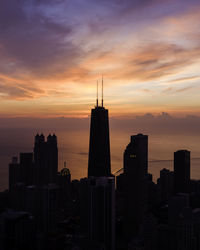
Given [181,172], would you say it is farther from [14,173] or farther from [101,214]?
[14,173]

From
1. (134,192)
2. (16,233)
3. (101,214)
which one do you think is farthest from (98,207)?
(134,192)

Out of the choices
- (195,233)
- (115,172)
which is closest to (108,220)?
(195,233)

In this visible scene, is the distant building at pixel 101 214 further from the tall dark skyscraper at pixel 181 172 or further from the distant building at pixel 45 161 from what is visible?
the tall dark skyscraper at pixel 181 172

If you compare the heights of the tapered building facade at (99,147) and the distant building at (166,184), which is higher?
the tapered building facade at (99,147)

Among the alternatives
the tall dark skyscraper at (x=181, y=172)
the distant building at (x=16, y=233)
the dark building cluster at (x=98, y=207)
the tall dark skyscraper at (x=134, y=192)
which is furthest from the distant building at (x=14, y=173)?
the tall dark skyscraper at (x=181, y=172)

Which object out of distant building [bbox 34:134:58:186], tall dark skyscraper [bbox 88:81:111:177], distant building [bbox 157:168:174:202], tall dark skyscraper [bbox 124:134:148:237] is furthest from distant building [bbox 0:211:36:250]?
tall dark skyscraper [bbox 88:81:111:177]

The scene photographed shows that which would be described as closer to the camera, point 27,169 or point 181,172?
point 181,172

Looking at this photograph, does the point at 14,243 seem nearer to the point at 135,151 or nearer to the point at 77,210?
the point at 77,210
